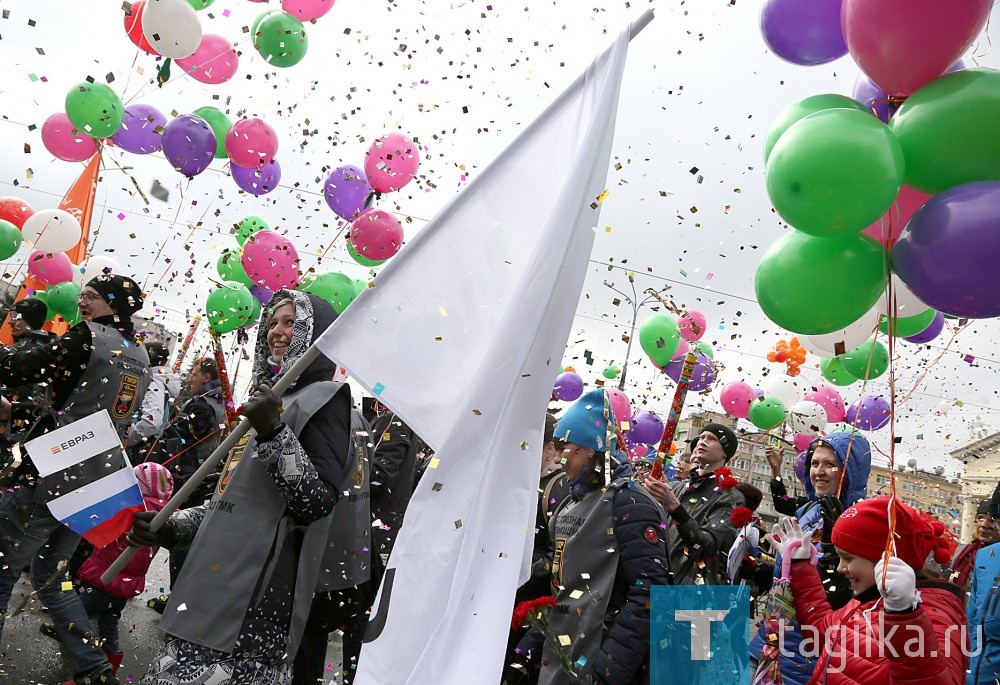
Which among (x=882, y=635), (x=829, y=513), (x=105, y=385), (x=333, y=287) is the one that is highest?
(x=333, y=287)

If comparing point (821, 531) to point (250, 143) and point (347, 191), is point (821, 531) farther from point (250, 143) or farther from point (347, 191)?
point (250, 143)

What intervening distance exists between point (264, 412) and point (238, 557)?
52 cm

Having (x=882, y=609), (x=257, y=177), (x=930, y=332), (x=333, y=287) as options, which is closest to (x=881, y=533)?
(x=882, y=609)

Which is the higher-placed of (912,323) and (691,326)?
(691,326)

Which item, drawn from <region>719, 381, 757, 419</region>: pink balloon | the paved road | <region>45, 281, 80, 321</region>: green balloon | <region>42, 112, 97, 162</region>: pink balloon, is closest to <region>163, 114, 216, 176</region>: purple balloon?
<region>42, 112, 97, 162</region>: pink balloon

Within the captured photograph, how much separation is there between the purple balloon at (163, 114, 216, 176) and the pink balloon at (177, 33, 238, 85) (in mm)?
369

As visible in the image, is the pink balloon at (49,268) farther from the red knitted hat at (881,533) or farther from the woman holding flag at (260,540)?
the red knitted hat at (881,533)

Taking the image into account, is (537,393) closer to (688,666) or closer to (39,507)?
(688,666)

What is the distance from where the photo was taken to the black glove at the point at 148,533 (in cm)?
298

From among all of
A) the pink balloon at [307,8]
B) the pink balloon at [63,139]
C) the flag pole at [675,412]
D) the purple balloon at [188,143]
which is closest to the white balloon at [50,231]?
the pink balloon at [63,139]

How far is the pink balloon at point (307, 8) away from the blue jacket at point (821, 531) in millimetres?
4951

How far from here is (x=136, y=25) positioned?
233 inches

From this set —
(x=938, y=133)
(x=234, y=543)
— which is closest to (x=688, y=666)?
(x=234, y=543)

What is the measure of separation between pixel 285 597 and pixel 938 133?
279cm
